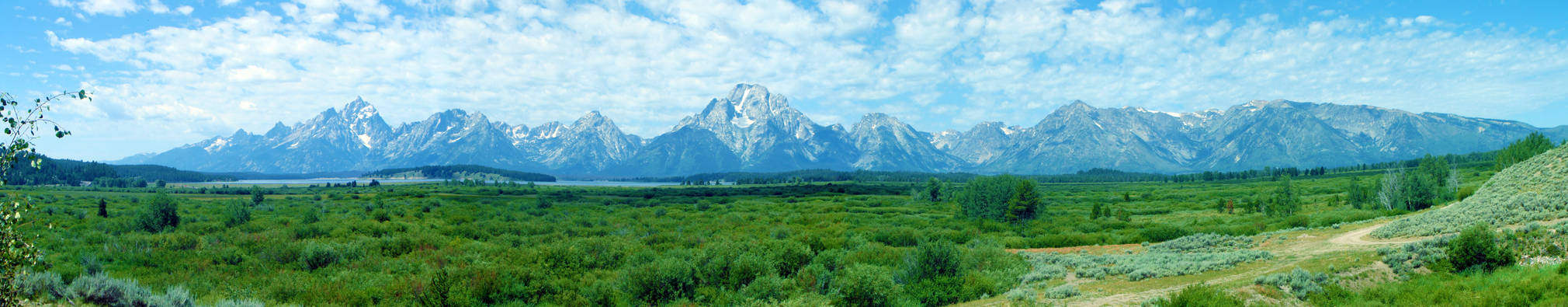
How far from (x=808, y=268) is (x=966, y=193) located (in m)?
50.2

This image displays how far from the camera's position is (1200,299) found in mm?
14422

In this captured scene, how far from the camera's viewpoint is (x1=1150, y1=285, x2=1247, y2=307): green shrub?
14219mm

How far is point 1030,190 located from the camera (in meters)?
58.3

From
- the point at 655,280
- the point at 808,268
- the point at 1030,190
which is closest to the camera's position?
the point at 655,280

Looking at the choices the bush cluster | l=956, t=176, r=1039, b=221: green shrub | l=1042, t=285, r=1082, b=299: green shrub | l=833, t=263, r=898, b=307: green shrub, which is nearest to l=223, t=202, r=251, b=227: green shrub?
l=833, t=263, r=898, b=307: green shrub

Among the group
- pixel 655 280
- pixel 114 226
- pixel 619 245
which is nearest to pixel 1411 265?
pixel 655 280

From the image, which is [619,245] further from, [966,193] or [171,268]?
[966,193]

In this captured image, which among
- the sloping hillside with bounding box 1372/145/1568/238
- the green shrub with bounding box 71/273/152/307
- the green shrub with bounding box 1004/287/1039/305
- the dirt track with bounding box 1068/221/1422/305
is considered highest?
the sloping hillside with bounding box 1372/145/1568/238

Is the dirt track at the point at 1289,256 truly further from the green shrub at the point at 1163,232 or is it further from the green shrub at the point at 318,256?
the green shrub at the point at 318,256

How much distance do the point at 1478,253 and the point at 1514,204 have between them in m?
10.6

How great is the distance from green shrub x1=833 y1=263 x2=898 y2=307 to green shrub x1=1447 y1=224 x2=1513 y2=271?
15714 millimetres

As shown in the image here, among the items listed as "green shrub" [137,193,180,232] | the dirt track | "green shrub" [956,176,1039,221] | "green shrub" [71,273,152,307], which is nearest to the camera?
"green shrub" [71,273,152,307]

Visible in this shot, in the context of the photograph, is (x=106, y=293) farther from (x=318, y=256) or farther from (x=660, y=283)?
(x=318, y=256)

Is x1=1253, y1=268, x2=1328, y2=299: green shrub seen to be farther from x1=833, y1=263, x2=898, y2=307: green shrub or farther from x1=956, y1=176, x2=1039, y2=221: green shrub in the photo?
x1=956, y1=176, x2=1039, y2=221: green shrub
